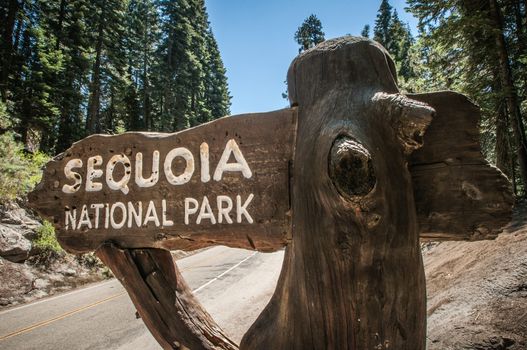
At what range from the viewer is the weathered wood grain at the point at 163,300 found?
4.36 feet

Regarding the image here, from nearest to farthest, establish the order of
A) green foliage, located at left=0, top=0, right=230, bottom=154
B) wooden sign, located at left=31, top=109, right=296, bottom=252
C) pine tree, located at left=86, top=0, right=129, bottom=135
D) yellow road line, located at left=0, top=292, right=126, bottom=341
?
wooden sign, located at left=31, top=109, right=296, bottom=252, yellow road line, located at left=0, top=292, right=126, bottom=341, green foliage, located at left=0, top=0, right=230, bottom=154, pine tree, located at left=86, top=0, right=129, bottom=135

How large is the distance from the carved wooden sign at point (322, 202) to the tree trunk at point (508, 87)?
357 inches

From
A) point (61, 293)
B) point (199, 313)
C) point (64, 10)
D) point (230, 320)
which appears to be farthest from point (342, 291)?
point (64, 10)

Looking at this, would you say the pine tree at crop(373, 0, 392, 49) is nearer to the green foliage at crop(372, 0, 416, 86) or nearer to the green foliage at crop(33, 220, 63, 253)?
the green foliage at crop(372, 0, 416, 86)

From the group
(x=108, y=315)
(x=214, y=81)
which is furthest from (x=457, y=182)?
(x=214, y=81)

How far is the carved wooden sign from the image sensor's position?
875mm

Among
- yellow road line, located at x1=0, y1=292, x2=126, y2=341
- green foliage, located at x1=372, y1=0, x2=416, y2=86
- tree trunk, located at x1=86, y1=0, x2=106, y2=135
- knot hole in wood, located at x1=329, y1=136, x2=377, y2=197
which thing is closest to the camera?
knot hole in wood, located at x1=329, y1=136, x2=377, y2=197

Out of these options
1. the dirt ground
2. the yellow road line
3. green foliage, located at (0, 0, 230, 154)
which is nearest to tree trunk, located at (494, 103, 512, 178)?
the dirt ground

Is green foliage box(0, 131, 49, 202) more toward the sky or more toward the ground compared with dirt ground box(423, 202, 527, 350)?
more toward the sky

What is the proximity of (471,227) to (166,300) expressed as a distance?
1.24 metres

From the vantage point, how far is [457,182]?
3.27 feet

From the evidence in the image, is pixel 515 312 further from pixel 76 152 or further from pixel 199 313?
pixel 76 152

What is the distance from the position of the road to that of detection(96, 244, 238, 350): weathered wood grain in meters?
4.43

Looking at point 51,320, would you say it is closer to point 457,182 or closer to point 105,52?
point 457,182
